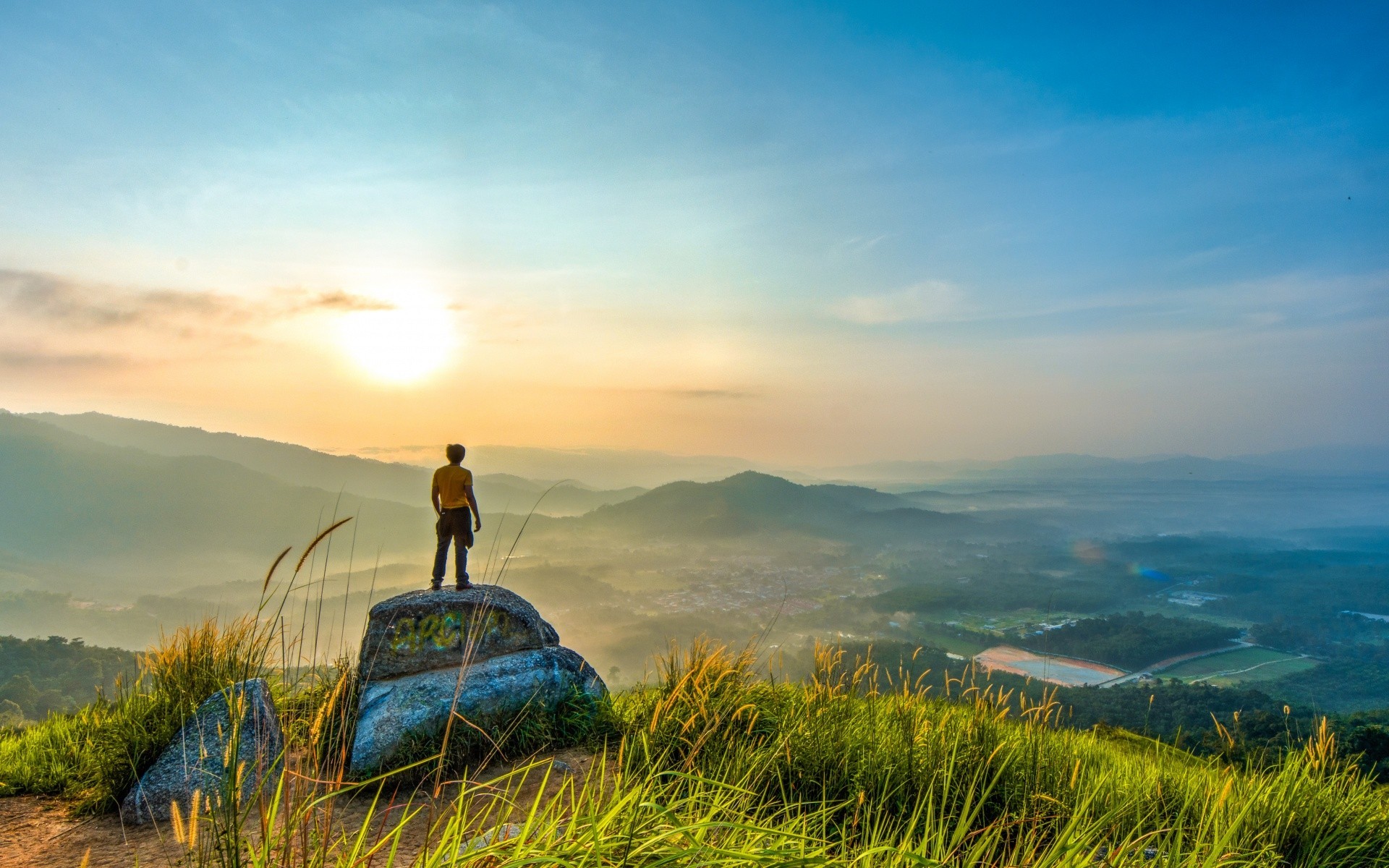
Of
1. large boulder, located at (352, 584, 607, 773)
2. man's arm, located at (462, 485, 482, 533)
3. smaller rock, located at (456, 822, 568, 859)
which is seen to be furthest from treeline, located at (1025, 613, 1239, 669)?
smaller rock, located at (456, 822, 568, 859)

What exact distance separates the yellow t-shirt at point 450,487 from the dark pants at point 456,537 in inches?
5.4

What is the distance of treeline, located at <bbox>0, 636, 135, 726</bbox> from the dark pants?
2472cm

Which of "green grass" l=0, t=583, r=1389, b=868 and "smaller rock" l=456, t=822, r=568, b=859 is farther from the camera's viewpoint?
"green grass" l=0, t=583, r=1389, b=868

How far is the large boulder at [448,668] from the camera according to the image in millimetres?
7344

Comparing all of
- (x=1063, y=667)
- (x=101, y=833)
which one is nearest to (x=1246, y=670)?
(x=1063, y=667)

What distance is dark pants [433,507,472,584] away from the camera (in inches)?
412

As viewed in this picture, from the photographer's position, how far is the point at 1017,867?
10.6 feet

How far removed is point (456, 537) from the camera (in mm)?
10578

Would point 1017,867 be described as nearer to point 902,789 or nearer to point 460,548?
point 902,789

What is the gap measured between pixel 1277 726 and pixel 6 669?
4824cm

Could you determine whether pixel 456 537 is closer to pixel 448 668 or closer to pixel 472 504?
pixel 472 504

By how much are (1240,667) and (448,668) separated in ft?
359

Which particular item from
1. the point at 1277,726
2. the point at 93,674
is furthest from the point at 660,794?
the point at 93,674

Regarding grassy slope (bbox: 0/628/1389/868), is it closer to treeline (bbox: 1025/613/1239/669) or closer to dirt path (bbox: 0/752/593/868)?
dirt path (bbox: 0/752/593/868)
